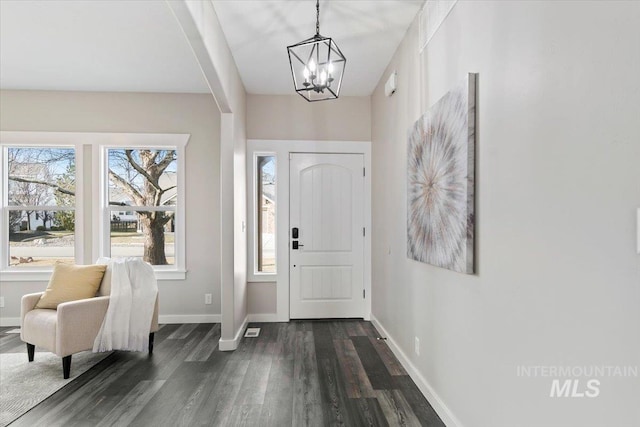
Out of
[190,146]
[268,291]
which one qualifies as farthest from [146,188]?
[268,291]

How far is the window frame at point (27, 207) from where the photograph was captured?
13.8 feet


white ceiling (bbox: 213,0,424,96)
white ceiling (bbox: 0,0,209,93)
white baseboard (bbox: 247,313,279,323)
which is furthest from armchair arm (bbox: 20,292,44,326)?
white ceiling (bbox: 213,0,424,96)

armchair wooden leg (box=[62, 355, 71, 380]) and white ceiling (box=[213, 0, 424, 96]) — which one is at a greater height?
white ceiling (box=[213, 0, 424, 96])

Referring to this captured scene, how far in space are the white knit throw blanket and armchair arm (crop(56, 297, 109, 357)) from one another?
0.17ft

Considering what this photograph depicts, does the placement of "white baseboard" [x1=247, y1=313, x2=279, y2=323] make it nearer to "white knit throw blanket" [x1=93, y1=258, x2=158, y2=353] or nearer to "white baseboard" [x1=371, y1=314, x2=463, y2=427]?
"white knit throw blanket" [x1=93, y1=258, x2=158, y2=353]

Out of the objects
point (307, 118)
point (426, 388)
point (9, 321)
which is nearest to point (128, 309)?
point (9, 321)

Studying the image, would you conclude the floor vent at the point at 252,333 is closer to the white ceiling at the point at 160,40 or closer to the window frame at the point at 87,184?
the window frame at the point at 87,184

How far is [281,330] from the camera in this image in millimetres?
3943

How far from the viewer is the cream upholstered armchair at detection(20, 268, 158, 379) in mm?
2766

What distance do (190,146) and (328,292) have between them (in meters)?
2.44

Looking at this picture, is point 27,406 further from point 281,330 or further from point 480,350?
point 480,350

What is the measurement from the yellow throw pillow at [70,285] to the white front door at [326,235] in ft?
6.60

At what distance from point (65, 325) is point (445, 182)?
3004 millimetres

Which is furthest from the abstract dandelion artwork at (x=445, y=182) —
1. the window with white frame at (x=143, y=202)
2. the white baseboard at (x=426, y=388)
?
the window with white frame at (x=143, y=202)
